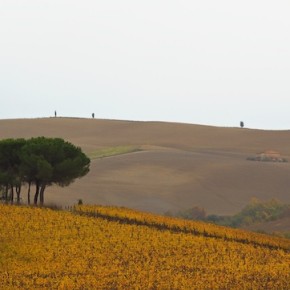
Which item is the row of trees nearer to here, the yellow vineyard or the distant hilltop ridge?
the yellow vineyard

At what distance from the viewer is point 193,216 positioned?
4210 inches

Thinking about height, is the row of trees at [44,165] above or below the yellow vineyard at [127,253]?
above

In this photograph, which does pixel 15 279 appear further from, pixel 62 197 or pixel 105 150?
pixel 105 150

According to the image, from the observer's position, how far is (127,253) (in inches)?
1854

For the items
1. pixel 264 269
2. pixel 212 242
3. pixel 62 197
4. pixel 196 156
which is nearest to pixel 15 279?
pixel 264 269

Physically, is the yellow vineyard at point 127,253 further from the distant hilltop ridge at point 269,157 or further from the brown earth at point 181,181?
the distant hilltop ridge at point 269,157

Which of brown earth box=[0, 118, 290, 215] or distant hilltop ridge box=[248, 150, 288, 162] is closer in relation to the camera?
brown earth box=[0, 118, 290, 215]

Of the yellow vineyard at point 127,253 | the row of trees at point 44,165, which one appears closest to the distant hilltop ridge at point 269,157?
the row of trees at point 44,165

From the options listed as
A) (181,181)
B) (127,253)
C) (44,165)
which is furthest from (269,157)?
(127,253)

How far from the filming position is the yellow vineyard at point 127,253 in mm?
38219

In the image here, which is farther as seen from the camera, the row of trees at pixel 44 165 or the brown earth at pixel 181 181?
the brown earth at pixel 181 181

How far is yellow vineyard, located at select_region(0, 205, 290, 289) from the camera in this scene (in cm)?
3822

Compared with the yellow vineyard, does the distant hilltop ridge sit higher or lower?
higher

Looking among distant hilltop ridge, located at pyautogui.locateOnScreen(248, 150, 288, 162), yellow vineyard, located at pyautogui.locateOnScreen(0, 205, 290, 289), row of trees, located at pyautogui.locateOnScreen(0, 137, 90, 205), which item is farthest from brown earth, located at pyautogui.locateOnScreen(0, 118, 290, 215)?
yellow vineyard, located at pyautogui.locateOnScreen(0, 205, 290, 289)
